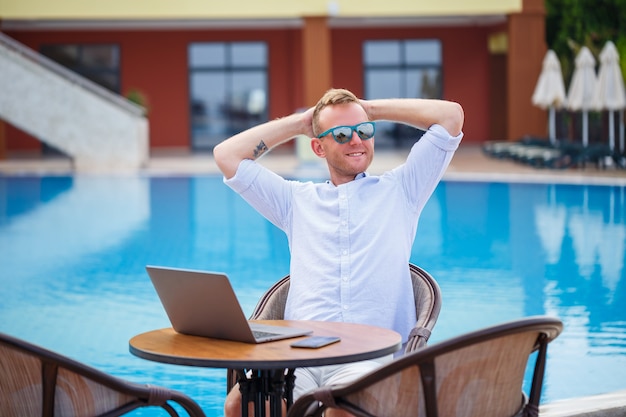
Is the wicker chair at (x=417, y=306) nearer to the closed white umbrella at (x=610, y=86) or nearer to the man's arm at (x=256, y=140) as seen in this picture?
the man's arm at (x=256, y=140)

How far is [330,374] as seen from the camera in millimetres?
3119

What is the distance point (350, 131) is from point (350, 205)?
0.25m

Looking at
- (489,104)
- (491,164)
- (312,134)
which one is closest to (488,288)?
(312,134)

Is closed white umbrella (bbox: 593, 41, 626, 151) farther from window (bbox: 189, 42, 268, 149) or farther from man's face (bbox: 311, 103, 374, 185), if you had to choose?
man's face (bbox: 311, 103, 374, 185)

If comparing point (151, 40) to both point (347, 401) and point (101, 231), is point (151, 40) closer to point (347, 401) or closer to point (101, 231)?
point (101, 231)

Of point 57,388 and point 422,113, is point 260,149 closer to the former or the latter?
point 422,113

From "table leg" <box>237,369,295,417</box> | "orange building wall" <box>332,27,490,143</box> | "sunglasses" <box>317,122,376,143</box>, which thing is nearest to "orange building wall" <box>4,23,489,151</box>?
"orange building wall" <box>332,27,490,143</box>

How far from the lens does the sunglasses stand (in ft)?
10.9

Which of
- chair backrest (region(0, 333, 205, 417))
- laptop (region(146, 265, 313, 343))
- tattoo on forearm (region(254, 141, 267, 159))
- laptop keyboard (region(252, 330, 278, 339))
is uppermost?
tattoo on forearm (region(254, 141, 267, 159))

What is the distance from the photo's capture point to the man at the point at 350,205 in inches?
129

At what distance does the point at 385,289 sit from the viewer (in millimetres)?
3287

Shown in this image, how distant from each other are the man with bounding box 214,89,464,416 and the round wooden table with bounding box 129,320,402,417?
0.93 feet

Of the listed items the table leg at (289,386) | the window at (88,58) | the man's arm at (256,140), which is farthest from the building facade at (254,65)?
the table leg at (289,386)

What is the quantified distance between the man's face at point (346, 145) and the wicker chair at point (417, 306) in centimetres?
42
